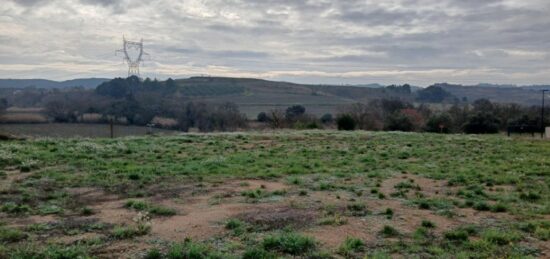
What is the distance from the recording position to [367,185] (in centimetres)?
1185

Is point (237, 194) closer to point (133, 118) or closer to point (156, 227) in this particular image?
point (156, 227)

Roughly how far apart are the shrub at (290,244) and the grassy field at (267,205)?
0.02m

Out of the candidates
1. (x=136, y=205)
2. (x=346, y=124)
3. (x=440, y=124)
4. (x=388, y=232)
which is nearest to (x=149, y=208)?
(x=136, y=205)

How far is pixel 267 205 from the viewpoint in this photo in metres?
9.34

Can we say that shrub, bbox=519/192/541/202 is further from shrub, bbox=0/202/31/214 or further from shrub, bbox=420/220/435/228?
shrub, bbox=0/202/31/214

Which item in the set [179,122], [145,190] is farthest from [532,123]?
[145,190]

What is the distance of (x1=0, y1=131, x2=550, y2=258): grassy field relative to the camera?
658 cm

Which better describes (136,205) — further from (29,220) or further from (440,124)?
(440,124)

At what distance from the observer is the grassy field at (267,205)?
658 cm

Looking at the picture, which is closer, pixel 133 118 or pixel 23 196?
pixel 23 196

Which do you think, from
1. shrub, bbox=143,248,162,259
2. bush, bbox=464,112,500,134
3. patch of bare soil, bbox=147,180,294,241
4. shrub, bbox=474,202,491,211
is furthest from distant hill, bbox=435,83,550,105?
shrub, bbox=143,248,162,259

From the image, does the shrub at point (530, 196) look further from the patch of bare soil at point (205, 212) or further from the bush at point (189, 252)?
the bush at point (189, 252)

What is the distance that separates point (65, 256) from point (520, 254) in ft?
19.4

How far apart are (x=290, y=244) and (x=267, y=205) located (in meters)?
2.89
